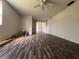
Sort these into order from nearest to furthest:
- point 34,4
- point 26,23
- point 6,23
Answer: point 6,23, point 34,4, point 26,23

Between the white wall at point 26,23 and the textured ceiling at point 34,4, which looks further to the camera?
the white wall at point 26,23

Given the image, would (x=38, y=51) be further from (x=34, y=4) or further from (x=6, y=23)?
(x=34, y=4)

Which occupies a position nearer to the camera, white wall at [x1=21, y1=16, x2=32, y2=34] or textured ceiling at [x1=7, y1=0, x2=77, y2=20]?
textured ceiling at [x1=7, y1=0, x2=77, y2=20]

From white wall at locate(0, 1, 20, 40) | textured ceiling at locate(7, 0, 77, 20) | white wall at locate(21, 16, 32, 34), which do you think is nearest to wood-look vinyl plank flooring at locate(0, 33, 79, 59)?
white wall at locate(0, 1, 20, 40)

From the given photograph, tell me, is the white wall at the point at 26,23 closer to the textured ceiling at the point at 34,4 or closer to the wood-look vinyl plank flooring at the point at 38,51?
the textured ceiling at the point at 34,4

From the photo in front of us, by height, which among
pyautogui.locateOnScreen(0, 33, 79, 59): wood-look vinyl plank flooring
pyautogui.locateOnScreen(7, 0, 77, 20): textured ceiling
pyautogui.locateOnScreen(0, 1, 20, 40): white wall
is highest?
pyautogui.locateOnScreen(7, 0, 77, 20): textured ceiling

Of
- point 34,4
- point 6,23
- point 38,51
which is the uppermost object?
point 34,4

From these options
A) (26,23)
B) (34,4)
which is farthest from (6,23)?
(26,23)

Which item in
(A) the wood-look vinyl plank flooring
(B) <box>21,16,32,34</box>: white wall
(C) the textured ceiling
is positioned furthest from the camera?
(B) <box>21,16,32,34</box>: white wall

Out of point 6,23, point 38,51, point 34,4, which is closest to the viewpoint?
point 38,51

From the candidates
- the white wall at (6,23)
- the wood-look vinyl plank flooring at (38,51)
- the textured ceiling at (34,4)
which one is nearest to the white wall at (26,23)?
the textured ceiling at (34,4)

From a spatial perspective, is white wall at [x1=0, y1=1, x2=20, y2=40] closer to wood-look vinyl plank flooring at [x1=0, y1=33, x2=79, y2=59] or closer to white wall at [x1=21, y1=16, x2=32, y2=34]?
wood-look vinyl plank flooring at [x1=0, y1=33, x2=79, y2=59]

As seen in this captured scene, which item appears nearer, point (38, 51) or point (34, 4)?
point (38, 51)

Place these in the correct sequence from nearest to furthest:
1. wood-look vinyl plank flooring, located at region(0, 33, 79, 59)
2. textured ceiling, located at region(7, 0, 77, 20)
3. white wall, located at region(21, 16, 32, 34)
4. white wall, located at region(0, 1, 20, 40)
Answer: wood-look vinyl plank flooring, located at region(0, 33, 79, 59)
white wall, located at region(0, 1, 20, 40)
textured ceiling, located at region(7, 0, 77, 20)
white wall, located at region(21, 16, 32, 34)
